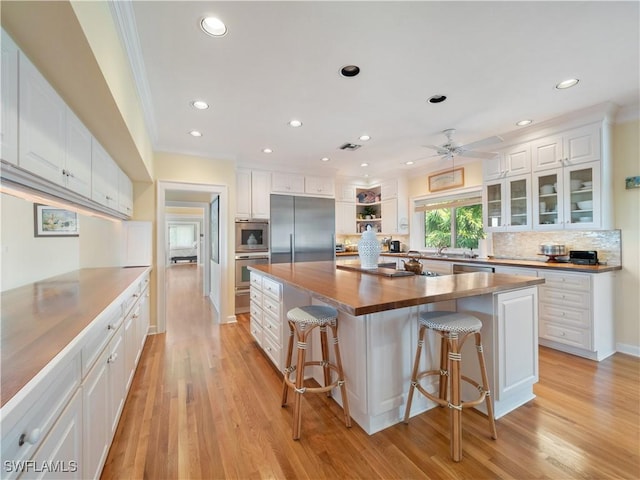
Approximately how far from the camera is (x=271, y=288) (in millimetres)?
2545

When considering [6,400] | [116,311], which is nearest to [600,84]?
[6,400]

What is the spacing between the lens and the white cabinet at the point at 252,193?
454 centimetres

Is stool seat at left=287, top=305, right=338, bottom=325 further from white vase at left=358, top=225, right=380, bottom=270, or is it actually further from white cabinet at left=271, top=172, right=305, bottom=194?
white cabinet at left=271, top=172, right=305, bottom=194

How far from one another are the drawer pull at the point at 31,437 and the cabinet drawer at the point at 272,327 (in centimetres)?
172

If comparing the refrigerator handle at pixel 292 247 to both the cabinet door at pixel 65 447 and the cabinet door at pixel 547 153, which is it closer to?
the cabinet door at pixel 547 153

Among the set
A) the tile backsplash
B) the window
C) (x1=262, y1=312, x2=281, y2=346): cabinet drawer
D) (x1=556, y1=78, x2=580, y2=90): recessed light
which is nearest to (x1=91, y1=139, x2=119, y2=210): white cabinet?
(x1=262, y1=312, x2=281, y2=346): cabinet drawer

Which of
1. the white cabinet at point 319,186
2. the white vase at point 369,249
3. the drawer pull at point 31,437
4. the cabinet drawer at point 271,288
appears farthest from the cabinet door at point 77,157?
the white cabinet at point 319,186

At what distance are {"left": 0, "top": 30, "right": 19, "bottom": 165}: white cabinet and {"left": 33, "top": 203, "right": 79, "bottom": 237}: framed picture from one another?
1.10m

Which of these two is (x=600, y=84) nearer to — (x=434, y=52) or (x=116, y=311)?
(x=434, y=52)

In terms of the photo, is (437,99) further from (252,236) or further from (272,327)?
(252,236)

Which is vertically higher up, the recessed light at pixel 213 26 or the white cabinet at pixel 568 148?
the recessed light at pixel 213 26

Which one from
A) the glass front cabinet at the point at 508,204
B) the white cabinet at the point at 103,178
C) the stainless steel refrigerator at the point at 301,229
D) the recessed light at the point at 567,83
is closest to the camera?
the white cabinet at the point at 103,178

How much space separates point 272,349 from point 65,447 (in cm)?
171

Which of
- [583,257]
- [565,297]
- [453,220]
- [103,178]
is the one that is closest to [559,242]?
[583,257]
